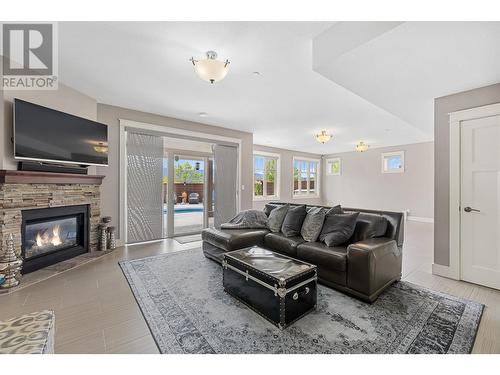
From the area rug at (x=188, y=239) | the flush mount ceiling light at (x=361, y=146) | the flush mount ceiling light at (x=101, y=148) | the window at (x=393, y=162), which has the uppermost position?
the flush mount ceiling light at (x=361, y=146)

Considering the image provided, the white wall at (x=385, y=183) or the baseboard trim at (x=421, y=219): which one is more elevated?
the white wall at (x=385, y=183)

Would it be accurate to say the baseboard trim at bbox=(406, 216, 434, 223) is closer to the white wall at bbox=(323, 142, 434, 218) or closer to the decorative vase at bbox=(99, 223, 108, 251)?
the white wall at bbox=(323, 142, 434, 218)

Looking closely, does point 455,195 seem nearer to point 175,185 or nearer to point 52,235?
point 175,185

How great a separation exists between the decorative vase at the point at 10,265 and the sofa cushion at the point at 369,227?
3816 millimetres

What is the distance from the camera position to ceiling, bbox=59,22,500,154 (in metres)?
1.86

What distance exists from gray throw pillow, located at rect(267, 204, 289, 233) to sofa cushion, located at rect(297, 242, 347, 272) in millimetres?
735

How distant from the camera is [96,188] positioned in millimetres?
3756

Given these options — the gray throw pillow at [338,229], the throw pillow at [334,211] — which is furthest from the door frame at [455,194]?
the throw pillow at [334,211]

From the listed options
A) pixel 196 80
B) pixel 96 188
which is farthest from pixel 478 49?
pixel 96 188

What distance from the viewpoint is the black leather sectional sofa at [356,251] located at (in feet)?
7.06

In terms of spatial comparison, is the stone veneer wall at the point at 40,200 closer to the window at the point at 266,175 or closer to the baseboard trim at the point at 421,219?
the window at the point at 266,175

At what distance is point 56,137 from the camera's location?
301 centimetres
